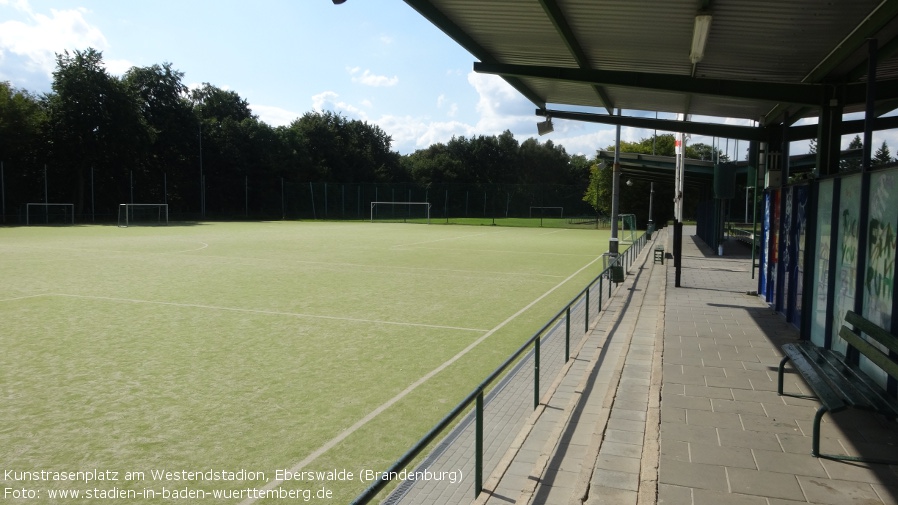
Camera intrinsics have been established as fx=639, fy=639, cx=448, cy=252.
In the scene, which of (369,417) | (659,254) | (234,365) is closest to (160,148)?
(659,254)

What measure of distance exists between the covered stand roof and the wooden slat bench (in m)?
3.20

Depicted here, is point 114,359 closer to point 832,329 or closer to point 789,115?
point 832,329

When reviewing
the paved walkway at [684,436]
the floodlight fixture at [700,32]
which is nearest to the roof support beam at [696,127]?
the paved walkway at [684,436]

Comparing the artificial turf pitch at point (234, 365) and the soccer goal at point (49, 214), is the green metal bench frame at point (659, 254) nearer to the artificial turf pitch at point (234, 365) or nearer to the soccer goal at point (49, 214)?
the artificial turf pitch at point (234, 365)

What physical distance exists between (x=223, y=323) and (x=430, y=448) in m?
7.35

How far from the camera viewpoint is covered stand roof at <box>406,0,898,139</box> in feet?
23.2

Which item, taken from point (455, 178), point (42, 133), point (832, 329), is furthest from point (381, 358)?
point (455, 178)

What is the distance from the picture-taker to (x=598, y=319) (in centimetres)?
1201

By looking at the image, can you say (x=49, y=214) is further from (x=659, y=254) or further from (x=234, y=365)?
(x=234, y=365)

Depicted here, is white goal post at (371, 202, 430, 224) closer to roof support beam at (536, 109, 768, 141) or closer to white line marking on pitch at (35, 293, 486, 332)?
white line marking on pitch at (35, 293, 486, 332)

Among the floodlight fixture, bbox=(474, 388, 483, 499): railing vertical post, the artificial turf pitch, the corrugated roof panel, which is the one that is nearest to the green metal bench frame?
the artificial turf pitch

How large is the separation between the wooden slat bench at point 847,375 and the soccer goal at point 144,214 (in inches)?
2105

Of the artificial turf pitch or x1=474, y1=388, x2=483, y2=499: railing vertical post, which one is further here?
the artificial turf pitch

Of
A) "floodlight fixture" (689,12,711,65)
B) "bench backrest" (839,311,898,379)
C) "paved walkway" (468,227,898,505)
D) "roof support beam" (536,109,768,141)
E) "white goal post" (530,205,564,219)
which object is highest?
"floodlight fixture" (689,12,711,65)
